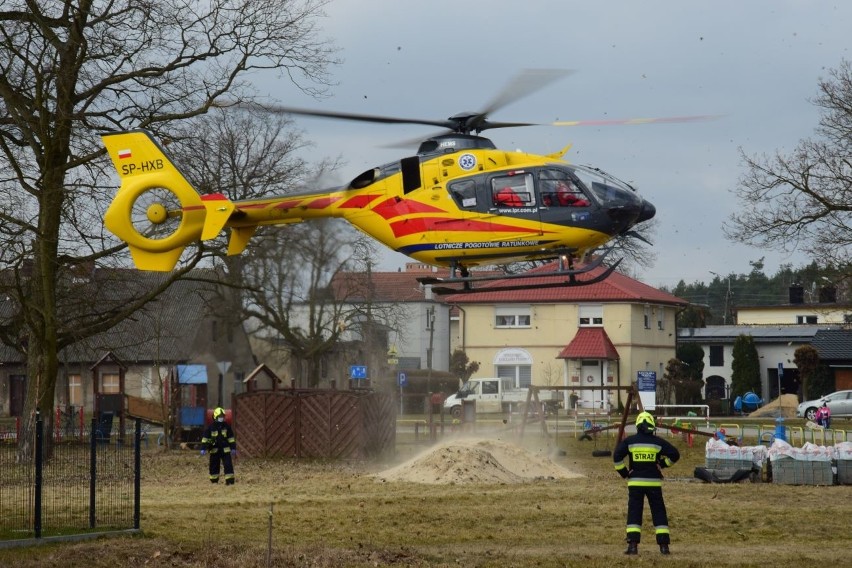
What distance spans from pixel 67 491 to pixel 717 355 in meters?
62.7

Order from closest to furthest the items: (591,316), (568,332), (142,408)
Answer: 1. (142,408)
2. (591,316)
3. (568,332)

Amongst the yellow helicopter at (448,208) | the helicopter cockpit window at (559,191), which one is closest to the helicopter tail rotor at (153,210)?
the yellow helicopter at (448,208)

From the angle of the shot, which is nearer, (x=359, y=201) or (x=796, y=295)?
(x=359, y=201)

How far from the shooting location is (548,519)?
66.0ft

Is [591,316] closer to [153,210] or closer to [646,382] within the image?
[646,382]

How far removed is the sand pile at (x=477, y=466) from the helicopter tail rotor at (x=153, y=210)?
942cm

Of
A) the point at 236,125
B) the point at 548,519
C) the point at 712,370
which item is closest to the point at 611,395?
the point at 712,370

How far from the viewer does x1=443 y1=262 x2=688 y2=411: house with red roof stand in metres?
66.6

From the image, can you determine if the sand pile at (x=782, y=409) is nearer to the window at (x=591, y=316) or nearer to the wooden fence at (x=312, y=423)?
the window at (x=591, y=316)

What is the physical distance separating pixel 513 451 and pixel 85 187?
1239 cm

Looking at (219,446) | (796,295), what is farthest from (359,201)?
(796,295)

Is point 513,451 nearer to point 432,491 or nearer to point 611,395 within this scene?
point 432,491

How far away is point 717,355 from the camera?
76.7 m

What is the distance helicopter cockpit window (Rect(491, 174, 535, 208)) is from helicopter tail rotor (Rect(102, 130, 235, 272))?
15.1 feet
